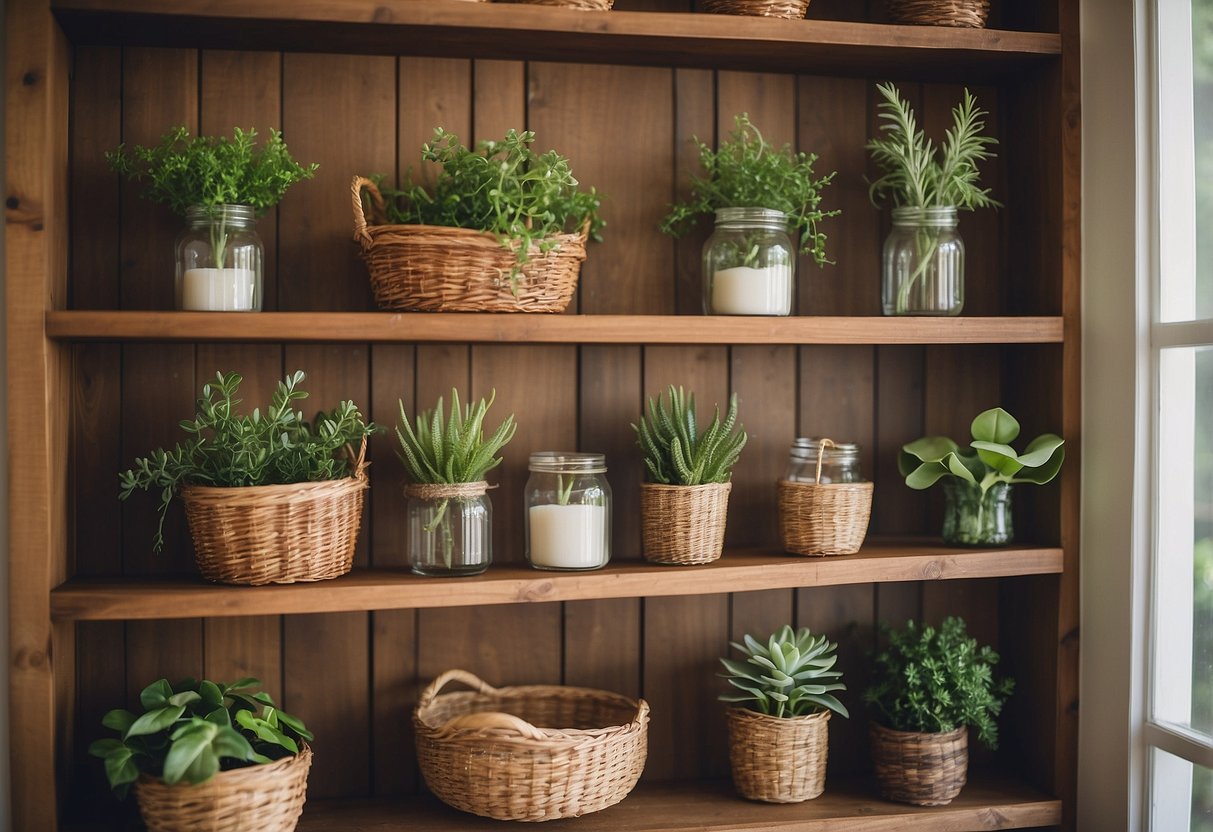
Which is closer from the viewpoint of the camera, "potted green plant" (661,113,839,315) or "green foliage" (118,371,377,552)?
"green foliage" (118,371,377,552)

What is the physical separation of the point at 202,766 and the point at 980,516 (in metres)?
1.21

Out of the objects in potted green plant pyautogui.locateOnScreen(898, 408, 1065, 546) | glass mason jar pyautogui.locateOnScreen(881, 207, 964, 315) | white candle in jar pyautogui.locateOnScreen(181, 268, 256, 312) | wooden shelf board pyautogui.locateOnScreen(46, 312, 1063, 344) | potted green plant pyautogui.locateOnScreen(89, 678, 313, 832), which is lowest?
potted green plant pyautogui.locateOnScreen(89, 678, 313, 832)

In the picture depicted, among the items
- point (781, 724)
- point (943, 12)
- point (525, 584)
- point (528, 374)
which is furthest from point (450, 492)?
point (943, 12)

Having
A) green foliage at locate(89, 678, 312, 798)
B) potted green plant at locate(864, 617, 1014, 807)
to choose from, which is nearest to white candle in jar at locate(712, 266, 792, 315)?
potted green plant at locate(864, 617, 1014, 807)

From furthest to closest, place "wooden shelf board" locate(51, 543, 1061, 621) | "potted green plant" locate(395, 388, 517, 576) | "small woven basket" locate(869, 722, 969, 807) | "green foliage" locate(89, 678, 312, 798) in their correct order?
"small woven basket" locate(869, 722, 969, 807), "potted green plant" locate(395, 388, 517, 576), "wooden shelf board" locate(51, 543, 1061, 621), "green foliage" locate(89, 678, 312, 798)

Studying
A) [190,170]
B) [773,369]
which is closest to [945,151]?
[773,369]

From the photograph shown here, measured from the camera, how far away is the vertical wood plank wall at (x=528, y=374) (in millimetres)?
1598

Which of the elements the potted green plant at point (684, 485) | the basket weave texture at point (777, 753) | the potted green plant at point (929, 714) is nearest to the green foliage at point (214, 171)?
the potted green plant at point (684, 485)

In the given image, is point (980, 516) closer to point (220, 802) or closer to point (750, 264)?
point (750, 264)

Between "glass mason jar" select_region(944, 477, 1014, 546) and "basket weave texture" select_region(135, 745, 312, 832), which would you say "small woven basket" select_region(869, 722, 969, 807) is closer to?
"glass mason jar" select_region(944, 477, 1014, 546)

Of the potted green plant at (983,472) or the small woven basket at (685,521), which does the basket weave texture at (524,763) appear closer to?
the small woven basket at (685,521)

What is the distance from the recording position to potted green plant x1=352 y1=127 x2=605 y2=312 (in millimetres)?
1473

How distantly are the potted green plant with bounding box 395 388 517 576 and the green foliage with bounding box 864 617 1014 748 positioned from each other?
69cm

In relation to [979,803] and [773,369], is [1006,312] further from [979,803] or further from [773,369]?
[979,803]
